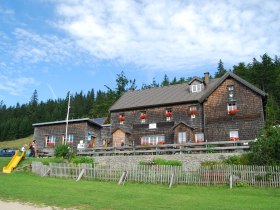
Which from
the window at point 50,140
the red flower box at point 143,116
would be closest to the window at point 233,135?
the red flower box at point 143,116

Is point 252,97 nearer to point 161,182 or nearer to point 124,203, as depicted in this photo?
point 161,182

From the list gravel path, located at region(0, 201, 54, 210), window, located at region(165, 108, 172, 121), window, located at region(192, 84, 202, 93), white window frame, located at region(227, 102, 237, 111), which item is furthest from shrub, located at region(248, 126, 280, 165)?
window, located at region(192, 84, 202, 93)

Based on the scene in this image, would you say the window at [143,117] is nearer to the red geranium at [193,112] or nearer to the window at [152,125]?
the window at [152,125]

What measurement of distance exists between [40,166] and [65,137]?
50.5ft

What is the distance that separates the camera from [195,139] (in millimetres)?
35844

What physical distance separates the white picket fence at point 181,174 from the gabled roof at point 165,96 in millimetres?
16013

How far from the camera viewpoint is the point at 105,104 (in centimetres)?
8556

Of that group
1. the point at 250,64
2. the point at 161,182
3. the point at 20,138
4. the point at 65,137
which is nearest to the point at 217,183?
the point at 161,182

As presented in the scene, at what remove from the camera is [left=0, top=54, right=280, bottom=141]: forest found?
60772mm

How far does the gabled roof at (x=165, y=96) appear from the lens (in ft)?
117

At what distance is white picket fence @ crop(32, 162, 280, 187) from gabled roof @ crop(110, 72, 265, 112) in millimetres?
16013

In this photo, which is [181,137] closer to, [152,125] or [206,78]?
[152,125]

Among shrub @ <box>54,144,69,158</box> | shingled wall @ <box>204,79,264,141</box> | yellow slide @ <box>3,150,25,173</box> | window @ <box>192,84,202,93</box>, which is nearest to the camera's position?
yellow slide @ <box>3,150,25,173</box>

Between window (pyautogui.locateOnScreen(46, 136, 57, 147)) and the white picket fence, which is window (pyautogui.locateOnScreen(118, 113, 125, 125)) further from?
the white picket fence
